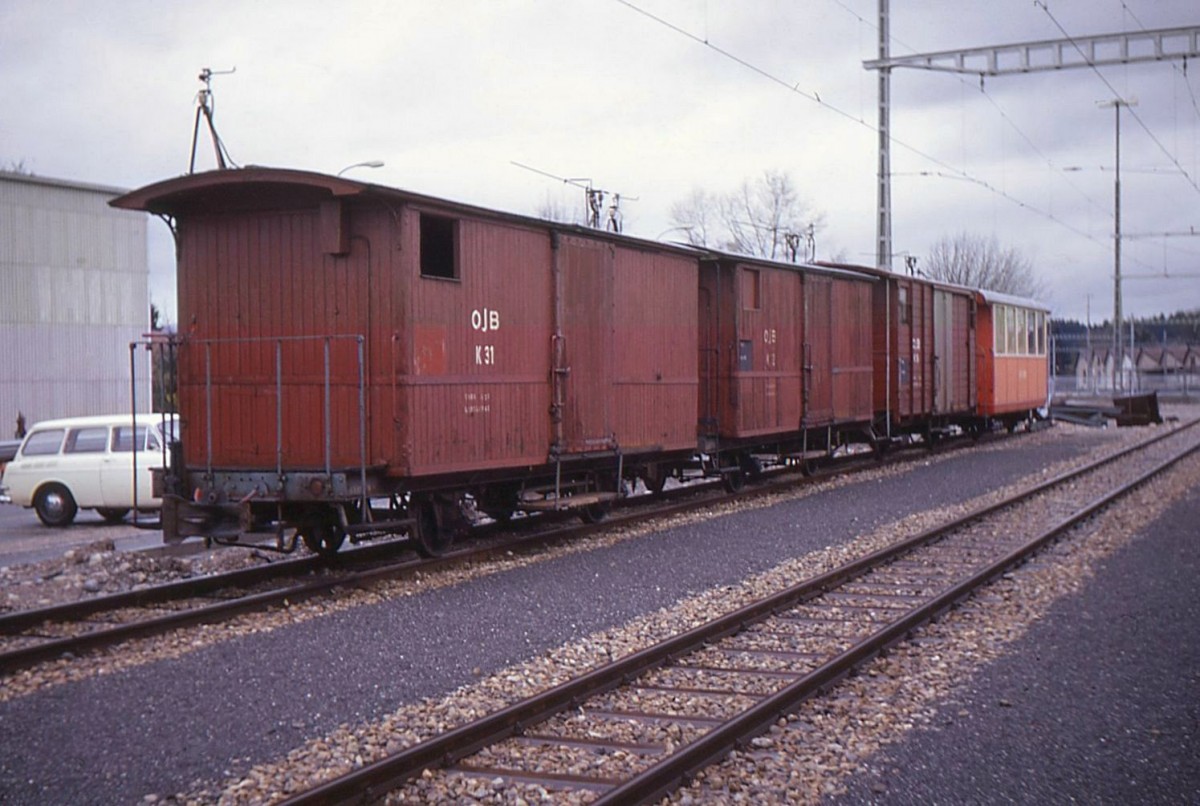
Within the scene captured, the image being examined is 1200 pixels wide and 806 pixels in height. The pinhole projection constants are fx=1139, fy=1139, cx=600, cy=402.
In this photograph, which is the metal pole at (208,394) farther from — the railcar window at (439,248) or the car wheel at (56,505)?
the car wheel at (56,505)

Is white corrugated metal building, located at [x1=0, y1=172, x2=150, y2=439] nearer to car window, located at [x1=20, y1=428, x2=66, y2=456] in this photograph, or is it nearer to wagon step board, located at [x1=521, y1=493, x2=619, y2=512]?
car window, located at [x1=20, y1=428, x2=66, y2=456]

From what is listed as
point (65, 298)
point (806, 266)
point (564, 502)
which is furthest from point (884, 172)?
point (65, 298)

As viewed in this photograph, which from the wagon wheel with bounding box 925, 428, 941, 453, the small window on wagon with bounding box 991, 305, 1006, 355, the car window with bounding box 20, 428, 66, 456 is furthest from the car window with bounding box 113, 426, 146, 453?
the small window on wagon with bounding box 991, 305, 1006, 355

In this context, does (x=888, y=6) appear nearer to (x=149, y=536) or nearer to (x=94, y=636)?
(x=149, y=536)

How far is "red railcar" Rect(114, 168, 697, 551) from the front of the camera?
Result: 1070 centimetres

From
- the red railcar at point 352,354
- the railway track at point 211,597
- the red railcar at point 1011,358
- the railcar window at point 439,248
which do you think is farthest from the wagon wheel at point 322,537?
the red railcar at point 1011,358

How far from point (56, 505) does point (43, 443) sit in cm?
107

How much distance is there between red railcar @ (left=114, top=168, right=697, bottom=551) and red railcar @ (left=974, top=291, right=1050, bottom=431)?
19.3 metres

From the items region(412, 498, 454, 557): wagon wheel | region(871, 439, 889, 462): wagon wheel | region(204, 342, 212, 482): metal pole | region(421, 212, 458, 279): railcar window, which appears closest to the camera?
region(204, 342, 212, 482): metal pole

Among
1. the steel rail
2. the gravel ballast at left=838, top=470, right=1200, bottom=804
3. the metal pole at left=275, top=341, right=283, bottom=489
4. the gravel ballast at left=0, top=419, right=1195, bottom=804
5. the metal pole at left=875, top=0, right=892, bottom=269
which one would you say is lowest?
the gravel ballast at left=838, top=470, right=1200, bottom=804

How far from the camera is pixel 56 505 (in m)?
17.9

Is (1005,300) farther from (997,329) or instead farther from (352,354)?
(352,354)

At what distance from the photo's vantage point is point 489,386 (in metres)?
11.9

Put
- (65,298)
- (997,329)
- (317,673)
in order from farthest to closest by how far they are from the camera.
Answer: (65,298), (997,329), (317,673)
